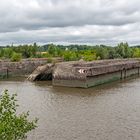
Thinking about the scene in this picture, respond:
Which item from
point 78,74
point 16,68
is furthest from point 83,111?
point 16,68

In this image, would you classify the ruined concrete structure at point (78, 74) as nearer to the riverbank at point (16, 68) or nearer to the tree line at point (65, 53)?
the riverbank at point (16, 68)

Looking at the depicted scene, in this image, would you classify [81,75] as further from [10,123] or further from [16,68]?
[10,123]

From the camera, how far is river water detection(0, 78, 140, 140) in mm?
21441

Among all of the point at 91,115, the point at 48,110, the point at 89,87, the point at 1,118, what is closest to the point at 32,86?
the point at 89,87

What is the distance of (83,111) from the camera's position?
28031 millimetres

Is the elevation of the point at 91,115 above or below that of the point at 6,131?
below

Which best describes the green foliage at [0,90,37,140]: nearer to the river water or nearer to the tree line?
the river water

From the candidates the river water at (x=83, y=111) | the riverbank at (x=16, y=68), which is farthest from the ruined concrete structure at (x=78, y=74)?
the riverbank at (x=16, y=68)

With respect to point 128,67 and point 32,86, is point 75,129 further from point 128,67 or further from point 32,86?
point 128,67

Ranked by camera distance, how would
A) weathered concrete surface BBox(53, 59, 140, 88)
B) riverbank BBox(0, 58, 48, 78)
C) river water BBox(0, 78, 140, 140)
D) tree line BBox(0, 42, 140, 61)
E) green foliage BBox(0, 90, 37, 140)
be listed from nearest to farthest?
green foliage BBox(0, 90, 37, 140) → river water BBox(0, 78, 140, 140) → weathered concrete surface BBox(53, 59, 140, 88) → riverbank BBox(0, 58, 48, 78) → tree line BBox(0, 42, 140, 61)

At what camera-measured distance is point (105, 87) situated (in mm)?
43656

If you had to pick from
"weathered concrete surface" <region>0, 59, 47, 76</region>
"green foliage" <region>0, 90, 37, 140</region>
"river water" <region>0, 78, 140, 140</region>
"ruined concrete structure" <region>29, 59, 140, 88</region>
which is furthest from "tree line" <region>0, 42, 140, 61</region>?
"green foliage" <region>0, 90, 37, 140</region>

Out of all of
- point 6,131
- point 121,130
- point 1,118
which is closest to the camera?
point 6,131

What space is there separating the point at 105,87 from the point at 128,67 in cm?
1705
